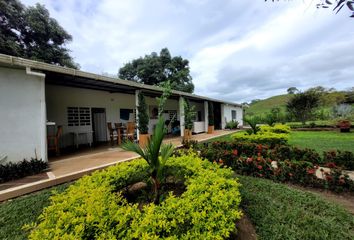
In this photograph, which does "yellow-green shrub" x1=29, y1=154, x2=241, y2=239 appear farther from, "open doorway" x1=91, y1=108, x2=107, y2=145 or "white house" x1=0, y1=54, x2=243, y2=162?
"open doorway" x1=91, y1=108, x2=107, y2=145

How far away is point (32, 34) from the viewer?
13.9 metres

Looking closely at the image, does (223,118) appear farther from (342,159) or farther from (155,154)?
(155,154)

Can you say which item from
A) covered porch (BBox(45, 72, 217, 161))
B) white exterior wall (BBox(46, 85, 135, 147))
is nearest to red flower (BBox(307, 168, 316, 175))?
covered porch (BBox(45, 72, 217, 161))

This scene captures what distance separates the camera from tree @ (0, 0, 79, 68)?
12291 mm

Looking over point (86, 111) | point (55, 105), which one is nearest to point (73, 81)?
point (55, 105)

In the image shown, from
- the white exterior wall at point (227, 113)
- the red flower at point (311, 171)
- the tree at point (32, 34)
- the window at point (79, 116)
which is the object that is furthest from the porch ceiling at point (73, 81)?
the white exterior wall at point (227, 113)

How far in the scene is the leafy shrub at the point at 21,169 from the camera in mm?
4020

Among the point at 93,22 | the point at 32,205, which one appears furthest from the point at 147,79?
the point at 32,205

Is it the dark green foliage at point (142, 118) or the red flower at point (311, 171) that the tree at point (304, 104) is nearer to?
the dark green foliage at point (142, 118)

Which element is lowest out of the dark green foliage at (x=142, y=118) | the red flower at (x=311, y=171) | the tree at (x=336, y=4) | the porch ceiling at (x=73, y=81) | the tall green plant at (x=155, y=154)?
the red flower at (x=311, y=171)

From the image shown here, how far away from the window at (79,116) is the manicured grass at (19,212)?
234 inches

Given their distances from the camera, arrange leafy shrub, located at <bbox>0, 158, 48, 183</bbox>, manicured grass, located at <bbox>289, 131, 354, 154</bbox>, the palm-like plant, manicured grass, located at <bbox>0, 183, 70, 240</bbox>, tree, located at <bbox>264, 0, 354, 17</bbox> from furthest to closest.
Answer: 1. manicured grass, located at <bbox>289, 131, 354, 154</bbox>
2. leafy shrub, located at <bbox>0, 158, 48, 183</bbox>
3. the palm-like plant
4. manicured grass, located at <bbox>0, 183, 70, 240</bbox>
5. tree, located at <bbox>264, 0, 354, 17</bbox>

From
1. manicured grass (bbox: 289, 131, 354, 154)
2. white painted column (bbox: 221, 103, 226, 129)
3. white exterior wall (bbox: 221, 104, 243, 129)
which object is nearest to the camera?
manicured grass (bbox: 289, 131, 354, 154)

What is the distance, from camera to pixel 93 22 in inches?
351
